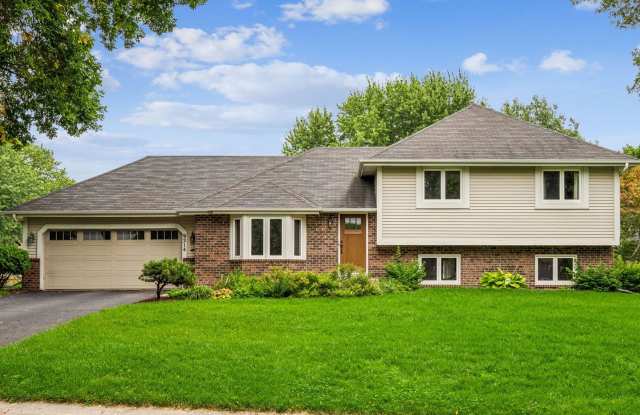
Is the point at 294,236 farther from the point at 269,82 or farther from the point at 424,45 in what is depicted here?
the point at 269,82

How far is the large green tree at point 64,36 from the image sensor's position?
33.0 ft

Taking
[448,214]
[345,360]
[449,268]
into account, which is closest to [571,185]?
[448,214]

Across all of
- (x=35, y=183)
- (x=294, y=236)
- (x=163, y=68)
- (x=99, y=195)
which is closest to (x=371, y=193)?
(x=294, y=236)

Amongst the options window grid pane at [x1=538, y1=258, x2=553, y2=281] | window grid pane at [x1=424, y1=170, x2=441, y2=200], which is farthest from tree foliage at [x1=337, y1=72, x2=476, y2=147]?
window grid pane at [x1=538, y1=258, x2=553, y2=281]

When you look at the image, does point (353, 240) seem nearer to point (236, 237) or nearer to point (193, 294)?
point (236, 237)

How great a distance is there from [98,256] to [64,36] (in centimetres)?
1022

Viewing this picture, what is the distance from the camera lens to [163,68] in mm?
19172

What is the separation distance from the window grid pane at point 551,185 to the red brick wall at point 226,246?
689 cm

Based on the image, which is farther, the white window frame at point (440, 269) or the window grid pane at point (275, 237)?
the white window frame at point (440, 269)

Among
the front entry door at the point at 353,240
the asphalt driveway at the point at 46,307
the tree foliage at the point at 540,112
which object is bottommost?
the asphalt driveway at the point at 46,307

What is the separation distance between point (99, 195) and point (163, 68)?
5.33m

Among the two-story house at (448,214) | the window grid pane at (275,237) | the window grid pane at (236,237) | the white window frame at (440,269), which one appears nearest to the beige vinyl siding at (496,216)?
the two-story house at (448,214)

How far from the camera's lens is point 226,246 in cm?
1694

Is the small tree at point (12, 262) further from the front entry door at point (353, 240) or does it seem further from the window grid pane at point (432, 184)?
the window grid pane at point (432, 184)
